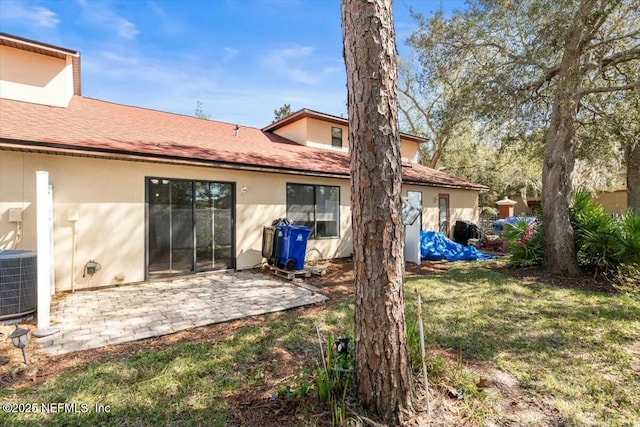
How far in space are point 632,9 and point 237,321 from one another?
32.6 ft

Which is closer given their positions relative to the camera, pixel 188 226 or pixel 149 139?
pixel 188 226

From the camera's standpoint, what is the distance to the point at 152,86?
16922 millimetres

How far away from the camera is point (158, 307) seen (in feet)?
16.9

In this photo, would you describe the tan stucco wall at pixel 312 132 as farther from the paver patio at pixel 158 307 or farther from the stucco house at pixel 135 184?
the paver patio at pixel 158 307

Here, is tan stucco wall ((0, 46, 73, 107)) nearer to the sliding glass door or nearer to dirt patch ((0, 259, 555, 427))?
the sliding glass door

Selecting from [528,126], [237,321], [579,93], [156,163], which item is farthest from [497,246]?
[156,163]

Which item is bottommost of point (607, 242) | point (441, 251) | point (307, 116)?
point (441, 251)

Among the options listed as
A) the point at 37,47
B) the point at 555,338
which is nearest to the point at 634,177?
the point at 555,338

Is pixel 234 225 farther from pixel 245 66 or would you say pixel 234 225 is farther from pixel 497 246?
pixel 497 246

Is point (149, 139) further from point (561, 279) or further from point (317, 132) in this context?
Answer: point (561, 279)

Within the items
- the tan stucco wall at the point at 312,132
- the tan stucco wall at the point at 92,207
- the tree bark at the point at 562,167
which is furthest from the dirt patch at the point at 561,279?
the tan stucco wall at the point at 92,207

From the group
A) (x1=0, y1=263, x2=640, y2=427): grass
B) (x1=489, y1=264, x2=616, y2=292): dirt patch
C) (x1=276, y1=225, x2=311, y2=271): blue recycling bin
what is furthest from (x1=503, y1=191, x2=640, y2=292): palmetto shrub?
(x1=276, y1=225, x2=311, y2=271): blue recycling bin

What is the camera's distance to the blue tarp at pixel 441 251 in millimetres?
10228

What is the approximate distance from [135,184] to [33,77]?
171 inches
